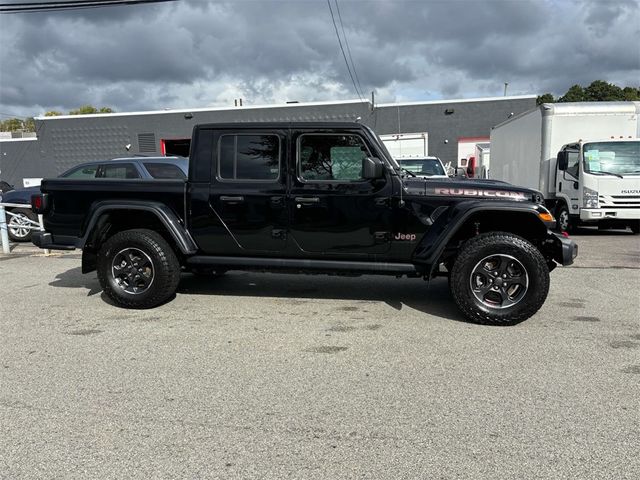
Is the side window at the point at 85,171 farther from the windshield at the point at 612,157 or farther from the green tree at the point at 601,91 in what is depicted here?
the green tree at the point at 601,91

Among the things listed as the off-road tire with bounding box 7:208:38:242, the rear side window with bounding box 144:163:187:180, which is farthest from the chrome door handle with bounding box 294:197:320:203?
the off-road tire with bounding box 7:208:38:242

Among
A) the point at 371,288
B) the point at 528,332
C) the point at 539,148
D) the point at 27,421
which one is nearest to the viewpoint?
the point at 27,421

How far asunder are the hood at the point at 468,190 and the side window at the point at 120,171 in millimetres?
6774

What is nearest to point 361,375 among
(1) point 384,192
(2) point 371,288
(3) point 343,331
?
(3) point 343,331

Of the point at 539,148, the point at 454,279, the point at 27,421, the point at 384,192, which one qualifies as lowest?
the point at 27,421

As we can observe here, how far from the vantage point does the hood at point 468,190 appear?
4945 mm

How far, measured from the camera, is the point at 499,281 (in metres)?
4.94

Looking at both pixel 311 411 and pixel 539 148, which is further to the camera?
pixel 539 148

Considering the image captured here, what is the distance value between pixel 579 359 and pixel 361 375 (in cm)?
185

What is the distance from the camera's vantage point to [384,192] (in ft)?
16.6

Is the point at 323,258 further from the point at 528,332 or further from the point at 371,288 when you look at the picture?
the point at 528,332

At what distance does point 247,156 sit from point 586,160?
923 cm

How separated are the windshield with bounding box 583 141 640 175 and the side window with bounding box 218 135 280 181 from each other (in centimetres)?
902

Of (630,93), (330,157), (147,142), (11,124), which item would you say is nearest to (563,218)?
(330,157)
